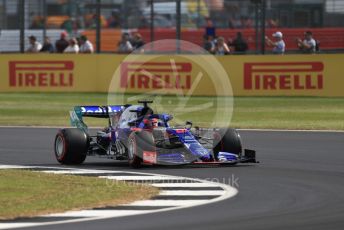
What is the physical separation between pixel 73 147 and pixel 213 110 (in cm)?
1388

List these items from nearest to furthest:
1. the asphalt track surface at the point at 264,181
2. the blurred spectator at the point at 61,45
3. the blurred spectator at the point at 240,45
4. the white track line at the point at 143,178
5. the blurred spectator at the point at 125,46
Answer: the asphalt track surface at the point at 264,181
the white track line at the point at 143,178
the blurred spectator at the point at 240,45
the blurred spectator at the point at 125,46
the blurred spectator at the point at 61,45

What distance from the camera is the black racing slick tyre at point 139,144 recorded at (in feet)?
55.0

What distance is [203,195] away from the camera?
532 inches

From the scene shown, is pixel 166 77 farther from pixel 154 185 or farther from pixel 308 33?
pixel 154 185

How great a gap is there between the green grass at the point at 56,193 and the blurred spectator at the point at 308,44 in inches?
771

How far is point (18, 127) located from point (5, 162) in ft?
25.9

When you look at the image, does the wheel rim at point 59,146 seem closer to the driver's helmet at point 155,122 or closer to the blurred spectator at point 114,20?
the driver's helmet at point 155,122

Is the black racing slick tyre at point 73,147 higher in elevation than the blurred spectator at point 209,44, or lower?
lower

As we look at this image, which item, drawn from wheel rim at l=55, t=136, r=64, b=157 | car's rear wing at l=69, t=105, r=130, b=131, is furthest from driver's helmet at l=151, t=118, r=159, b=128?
wheel rim at l=55, t=136, r=64, b=157

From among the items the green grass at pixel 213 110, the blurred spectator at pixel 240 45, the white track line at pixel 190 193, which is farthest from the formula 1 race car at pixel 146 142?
the blurred spectator at pixel 240 45

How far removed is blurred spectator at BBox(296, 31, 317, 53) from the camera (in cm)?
3422

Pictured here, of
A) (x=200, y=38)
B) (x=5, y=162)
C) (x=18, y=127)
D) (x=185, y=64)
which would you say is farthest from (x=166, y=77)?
(x=5, y=162)

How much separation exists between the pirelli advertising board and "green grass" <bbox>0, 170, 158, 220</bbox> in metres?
18.2

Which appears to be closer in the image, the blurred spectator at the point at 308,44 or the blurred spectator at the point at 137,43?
the blurred spectator at the point at 308,44
